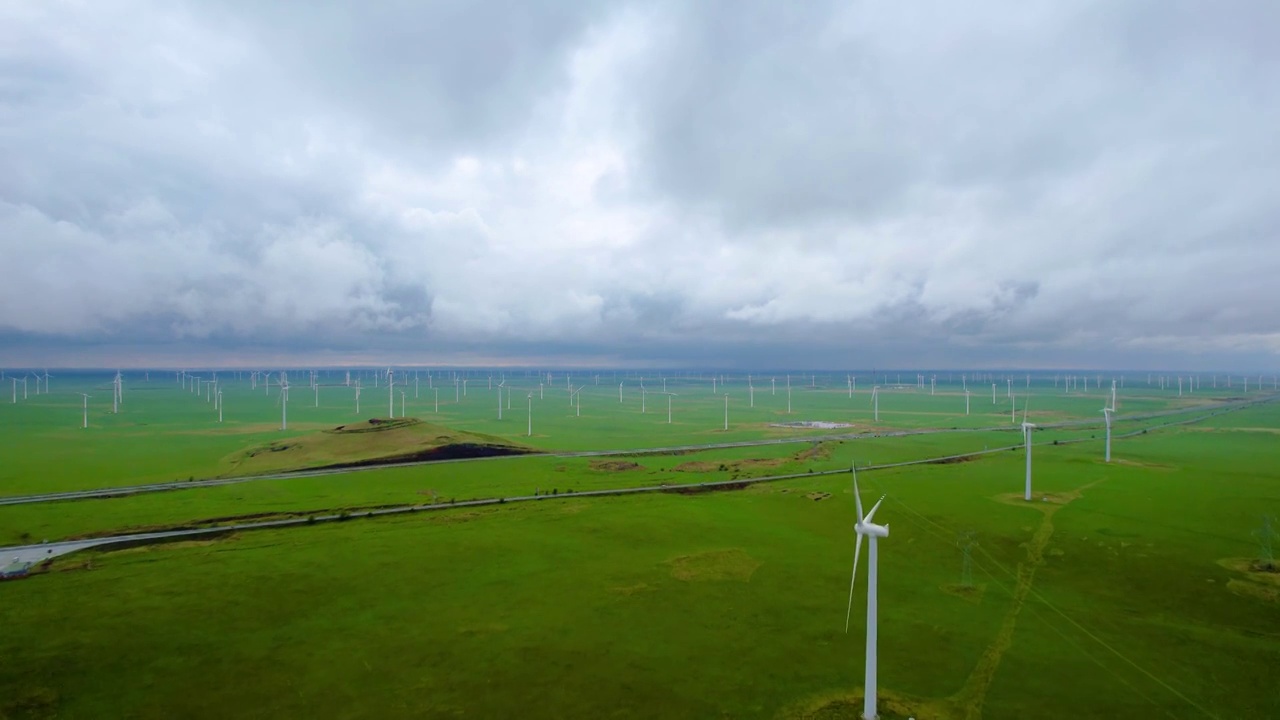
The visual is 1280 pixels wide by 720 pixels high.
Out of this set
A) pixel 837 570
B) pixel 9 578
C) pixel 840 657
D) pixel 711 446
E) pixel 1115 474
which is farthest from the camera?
pixel 711 446

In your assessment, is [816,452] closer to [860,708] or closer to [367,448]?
[367,448]

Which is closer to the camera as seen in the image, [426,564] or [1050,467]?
[426,564]

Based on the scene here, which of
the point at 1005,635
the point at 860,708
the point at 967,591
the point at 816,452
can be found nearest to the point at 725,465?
the point at 816,452

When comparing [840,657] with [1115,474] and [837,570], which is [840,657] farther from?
[1115,474]

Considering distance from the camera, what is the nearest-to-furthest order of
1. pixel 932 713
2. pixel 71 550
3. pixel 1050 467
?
1. pixel 932 713
2. pixel 71 550
3. pixel 1050 467

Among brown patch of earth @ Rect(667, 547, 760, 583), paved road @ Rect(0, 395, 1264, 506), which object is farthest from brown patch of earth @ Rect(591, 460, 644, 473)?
brown patch of earth @ Rect(667, 547, 760, 583)

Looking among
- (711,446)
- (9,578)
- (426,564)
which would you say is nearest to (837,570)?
(426,564)
